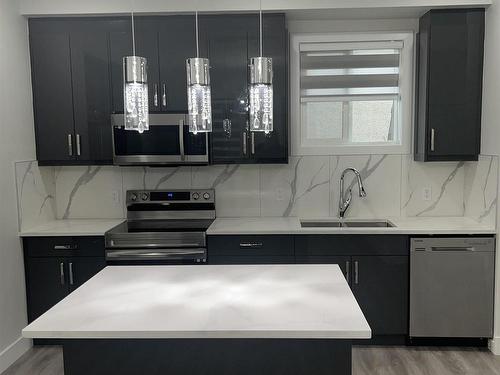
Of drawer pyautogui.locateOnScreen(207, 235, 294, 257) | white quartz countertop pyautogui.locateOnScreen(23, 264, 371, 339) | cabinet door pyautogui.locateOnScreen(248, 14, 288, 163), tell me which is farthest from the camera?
cabinet door pyautogui.locateOnScreen(248, 14, 288, 163)

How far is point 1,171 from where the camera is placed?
11.0ft

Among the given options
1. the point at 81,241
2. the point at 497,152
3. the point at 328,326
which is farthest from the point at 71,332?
the point at 497,152

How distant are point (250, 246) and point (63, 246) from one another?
1366 mm

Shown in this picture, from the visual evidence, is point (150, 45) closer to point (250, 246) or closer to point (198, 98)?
point (250, 246)

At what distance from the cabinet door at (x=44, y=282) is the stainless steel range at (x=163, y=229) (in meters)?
0.38

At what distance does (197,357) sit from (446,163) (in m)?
2.89

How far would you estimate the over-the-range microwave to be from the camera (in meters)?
3.62

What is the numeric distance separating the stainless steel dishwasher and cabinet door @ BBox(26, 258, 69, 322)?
2.54m

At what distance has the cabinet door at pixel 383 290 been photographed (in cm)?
349

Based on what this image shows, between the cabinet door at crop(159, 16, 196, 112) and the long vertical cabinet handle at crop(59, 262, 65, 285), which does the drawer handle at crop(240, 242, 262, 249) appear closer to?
the cabinet door at crop(159, 16, 196, 112)

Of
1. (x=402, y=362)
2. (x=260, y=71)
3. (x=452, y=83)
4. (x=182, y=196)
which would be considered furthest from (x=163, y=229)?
(x=452, y=83)

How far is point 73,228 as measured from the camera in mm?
3695

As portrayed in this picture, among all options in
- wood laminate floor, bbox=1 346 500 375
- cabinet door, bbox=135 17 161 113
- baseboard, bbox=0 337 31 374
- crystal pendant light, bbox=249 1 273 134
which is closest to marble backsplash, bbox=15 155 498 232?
cabinet door, bbox=135 17 161 113

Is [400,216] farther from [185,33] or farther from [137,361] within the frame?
[137,361]
